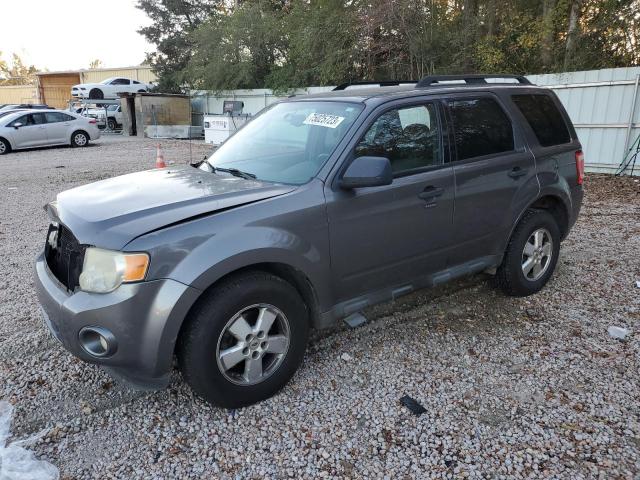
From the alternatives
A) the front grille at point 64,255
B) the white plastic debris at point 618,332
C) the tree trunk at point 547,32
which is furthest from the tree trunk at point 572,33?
the front grille at point 64,255

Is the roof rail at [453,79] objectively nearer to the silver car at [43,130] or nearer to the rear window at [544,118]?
the rear window at [544,118]

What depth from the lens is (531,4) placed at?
14.1 metres

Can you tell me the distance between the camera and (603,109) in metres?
10.8

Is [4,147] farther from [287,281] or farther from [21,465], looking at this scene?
[287,281]

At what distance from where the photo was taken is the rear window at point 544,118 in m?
4.20

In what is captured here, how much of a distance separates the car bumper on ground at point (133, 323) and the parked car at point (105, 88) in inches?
1323

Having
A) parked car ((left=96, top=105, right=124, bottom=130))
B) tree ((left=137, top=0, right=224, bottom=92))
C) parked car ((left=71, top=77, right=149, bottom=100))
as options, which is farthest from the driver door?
parked car ((left=71, top=77, right=149, bottom=100))

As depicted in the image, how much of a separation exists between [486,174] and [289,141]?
5.13ft

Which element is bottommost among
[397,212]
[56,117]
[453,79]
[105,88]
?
[397,212]

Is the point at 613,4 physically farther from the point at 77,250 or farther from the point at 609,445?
the point at 77,250

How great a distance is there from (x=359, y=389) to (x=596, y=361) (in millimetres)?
1712

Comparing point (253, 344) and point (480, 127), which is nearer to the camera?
point (253, 344)

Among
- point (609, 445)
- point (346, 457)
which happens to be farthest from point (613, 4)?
point (346, 457)

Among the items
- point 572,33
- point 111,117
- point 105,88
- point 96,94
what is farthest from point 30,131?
point 572,33
